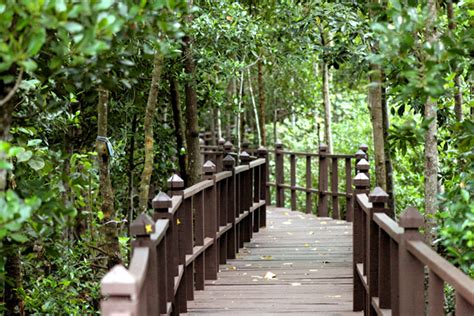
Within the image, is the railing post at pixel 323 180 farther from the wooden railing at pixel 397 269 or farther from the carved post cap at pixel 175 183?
the carved post cap at pixel 175 183

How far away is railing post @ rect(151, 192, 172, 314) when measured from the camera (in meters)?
5.01

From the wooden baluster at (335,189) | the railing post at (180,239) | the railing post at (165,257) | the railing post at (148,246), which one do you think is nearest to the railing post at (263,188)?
the wooden baluster at (335,189)

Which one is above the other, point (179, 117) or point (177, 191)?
point (179, 117)

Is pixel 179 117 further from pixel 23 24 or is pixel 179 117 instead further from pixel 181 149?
pixel 23 24

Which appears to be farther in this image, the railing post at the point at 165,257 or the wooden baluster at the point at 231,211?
the wooden baluster at the point at 231,211

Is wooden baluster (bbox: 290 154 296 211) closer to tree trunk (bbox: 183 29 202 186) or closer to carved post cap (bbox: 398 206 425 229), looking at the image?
tree trunk (bbox: 183 29 202 186)

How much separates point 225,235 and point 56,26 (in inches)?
244

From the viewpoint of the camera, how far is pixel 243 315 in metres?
6.63

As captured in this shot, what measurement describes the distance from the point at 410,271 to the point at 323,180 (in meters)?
9.47

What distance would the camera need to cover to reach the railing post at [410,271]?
419cm

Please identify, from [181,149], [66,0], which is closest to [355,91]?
[181,149]

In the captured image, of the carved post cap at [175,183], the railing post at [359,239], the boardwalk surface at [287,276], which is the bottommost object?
the boardwalk surface at [287,276]

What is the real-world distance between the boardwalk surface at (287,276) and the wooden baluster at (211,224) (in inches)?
5.7

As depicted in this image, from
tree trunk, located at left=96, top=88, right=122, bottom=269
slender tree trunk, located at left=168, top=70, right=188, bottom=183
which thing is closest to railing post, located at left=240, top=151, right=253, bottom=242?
slender tree trunk, located at left=168, top=70, right=188, bottom=183
